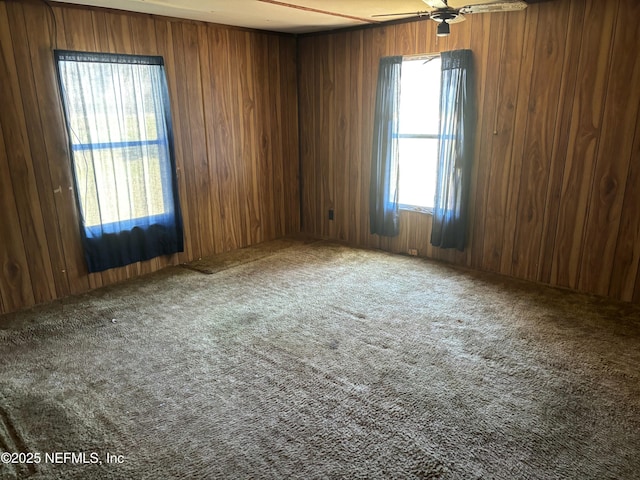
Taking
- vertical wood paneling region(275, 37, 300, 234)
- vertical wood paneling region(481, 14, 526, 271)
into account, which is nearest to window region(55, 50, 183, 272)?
vertical wood paneling region(275, 37, 300, 234)

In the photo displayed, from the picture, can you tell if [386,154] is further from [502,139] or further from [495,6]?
[495,6]

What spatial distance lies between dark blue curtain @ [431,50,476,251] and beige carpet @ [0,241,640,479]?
2.16 feet

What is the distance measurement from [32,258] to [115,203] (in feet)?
2.54

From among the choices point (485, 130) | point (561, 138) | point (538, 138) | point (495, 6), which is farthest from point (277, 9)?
point (561, 138)

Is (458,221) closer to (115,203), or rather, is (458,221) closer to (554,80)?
(554,80)

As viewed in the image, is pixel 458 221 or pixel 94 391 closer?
pixel 94 391

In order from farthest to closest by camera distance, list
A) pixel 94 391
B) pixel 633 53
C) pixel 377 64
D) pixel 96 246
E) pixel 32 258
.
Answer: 1. pixel 377 64
2. pixel 96 246
3. pixel 32 258
4. pixel 633 53
5. pixel 94 391

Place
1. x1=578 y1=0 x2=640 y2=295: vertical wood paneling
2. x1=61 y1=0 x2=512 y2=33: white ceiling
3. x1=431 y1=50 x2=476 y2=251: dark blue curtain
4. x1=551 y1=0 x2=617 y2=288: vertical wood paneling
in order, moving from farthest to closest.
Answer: x1=431 y1=50 x2=476 y2=251: dark blue curtain, x1=61 y1=0 x2=512 y2=33: white ceiling, x1=551 y1=0 x2=617 y2=288: vertical wood paneling, x1=578 y1=0 x2=640 y2=295: vertical wood paneling

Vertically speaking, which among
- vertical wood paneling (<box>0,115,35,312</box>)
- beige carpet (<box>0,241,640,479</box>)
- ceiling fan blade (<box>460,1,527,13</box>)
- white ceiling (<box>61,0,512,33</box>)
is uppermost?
white ceiling (<box>61,0,512,33</box>)

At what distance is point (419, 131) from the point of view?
4547mm

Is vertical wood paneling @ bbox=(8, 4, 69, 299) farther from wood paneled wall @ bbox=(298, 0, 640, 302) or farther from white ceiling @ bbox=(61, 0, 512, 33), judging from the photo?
wood paneled wall @ bbox=(298, 0, 640, 302)

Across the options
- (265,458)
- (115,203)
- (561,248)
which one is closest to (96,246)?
(115,203)

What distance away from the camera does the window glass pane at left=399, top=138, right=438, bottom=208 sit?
14.9ft

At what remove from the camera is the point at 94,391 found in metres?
2.54
